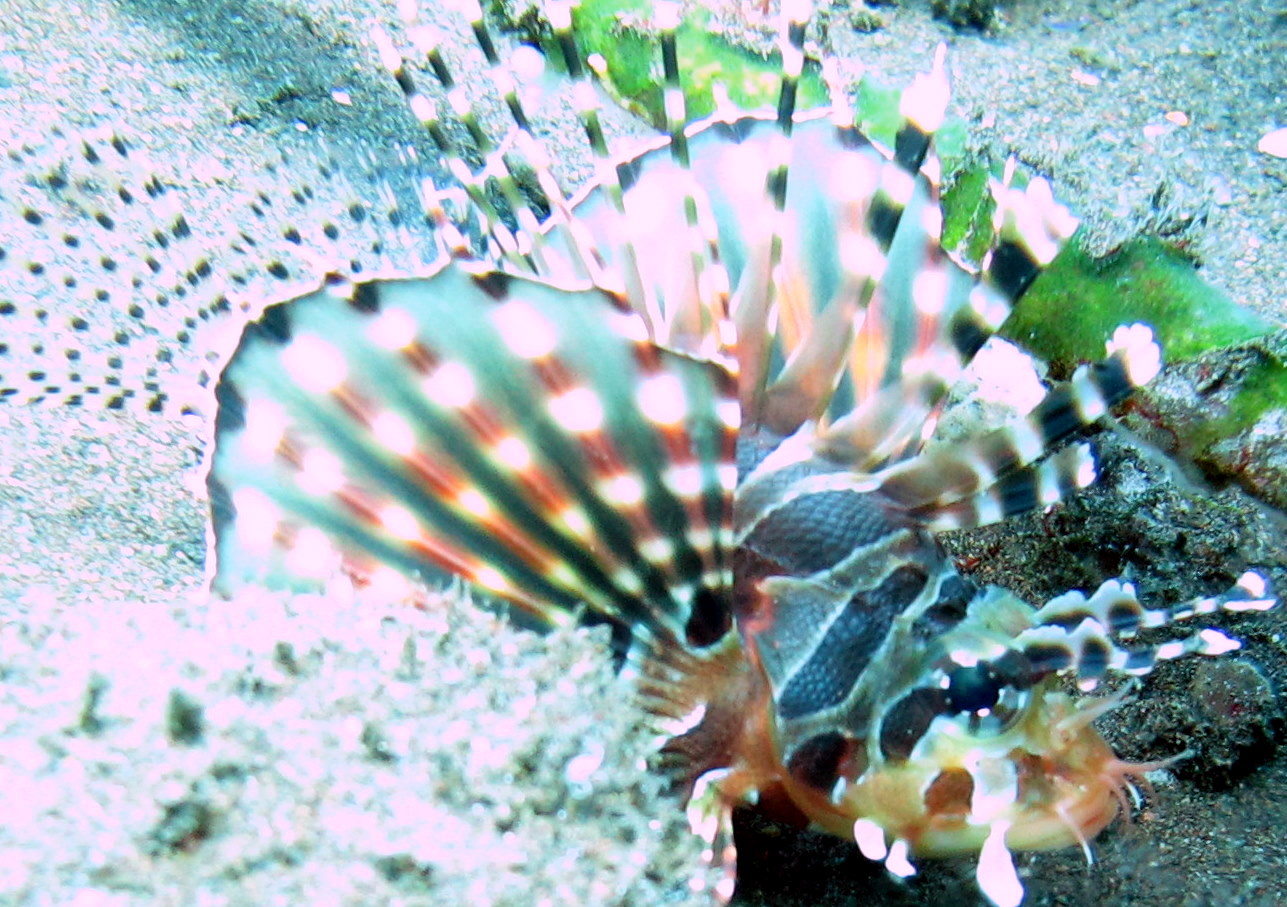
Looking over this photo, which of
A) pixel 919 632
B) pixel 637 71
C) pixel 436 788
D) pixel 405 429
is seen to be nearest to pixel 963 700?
pixel 919 632

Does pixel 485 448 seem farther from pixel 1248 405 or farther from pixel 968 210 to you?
pixel 968 210

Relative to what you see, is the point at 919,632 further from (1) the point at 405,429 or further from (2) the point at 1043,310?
(2) the point at 1043,310

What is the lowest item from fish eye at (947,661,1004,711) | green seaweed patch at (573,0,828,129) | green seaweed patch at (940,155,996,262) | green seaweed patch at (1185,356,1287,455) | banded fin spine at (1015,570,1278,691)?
fish eye at (947,661,1004,711)

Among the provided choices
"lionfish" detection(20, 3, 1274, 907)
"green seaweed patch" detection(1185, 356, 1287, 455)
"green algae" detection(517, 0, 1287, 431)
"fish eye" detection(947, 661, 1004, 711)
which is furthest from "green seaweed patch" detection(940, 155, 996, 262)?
"fish eye" detection(947, 661, 1004, 711)

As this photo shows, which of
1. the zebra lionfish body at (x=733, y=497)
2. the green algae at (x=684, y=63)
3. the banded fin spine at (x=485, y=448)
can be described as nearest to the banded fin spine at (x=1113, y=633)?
the zebra lionfish body at (x=733, y=497)

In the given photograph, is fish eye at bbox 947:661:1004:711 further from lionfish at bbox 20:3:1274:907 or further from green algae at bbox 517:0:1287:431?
green algae at bbox 517:0:1287:431
